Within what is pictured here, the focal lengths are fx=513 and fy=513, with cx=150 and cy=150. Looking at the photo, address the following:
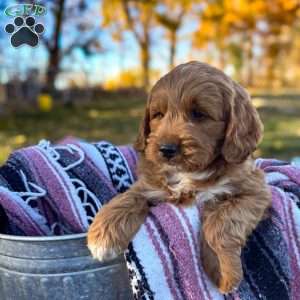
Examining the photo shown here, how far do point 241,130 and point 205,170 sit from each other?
0.87ft

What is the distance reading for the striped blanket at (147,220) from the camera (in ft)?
7.73

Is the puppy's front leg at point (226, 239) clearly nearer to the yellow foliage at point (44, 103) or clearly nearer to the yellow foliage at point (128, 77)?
the yellow foliage at point (44, 103)

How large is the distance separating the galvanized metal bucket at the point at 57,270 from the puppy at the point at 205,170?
0.10 m

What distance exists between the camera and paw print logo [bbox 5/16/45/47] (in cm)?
246

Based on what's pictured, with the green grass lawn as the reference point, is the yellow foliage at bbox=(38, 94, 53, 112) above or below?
below

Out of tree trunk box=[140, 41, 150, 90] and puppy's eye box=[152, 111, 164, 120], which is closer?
puppy's eye box=[152, 111, 164, 120]

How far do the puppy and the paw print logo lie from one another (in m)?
0.65

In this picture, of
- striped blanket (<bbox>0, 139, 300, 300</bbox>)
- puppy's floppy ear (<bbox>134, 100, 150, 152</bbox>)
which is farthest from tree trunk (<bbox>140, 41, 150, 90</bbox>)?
puppy's floppy ear (<bbox>134, 100, 150, 152</bbox>)

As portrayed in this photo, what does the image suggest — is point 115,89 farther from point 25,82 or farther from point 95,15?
point 25,82

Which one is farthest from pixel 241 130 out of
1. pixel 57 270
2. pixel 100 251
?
pixel 57 270

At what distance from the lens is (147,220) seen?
8.00 feet

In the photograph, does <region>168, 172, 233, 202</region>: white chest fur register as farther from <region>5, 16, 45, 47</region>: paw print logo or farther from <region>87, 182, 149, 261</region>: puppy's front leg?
<region>5, 16, 45, 47</region>: paw print logo

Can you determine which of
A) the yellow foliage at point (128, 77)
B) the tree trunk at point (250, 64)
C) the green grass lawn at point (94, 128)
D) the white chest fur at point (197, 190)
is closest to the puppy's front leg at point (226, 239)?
the white chest fur at point (197, 190)

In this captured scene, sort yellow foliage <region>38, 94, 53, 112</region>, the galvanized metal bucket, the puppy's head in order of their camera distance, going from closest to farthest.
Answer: the galvanized metal bucket → the puppy's head → yellow foliage <region>38, 94, 53, 112</region>
